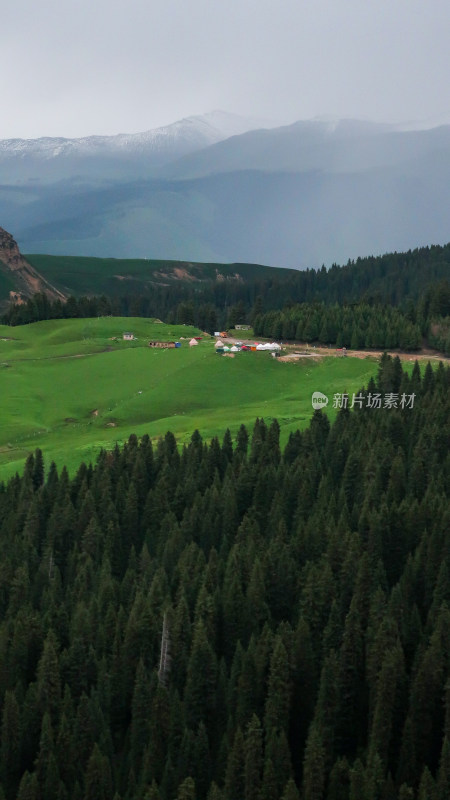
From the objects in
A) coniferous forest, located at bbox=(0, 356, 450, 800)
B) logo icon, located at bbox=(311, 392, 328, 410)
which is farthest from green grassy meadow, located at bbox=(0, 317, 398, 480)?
coniferous forest, located at bbox=(0, 356, 450, 800)

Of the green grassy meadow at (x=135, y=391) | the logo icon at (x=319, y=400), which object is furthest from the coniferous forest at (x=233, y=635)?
the logo icon at (x=319, y=400)

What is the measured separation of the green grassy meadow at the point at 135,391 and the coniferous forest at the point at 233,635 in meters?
18.8

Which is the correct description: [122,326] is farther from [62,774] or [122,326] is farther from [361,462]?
[62,774]

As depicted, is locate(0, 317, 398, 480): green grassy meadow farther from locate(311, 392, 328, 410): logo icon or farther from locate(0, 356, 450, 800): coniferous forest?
locate(0, 356, 450, 800): coniferous forest

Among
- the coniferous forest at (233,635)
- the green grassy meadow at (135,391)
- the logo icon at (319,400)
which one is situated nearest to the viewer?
the coniferous forest at (233,635)

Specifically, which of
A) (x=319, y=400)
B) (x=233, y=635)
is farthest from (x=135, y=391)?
(x=233, y=635)

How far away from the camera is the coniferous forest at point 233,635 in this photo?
169 ft

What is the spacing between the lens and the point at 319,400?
119 meters

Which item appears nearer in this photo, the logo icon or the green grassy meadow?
the green grassy meadow

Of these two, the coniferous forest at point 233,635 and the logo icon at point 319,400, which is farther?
the logo icon at point 319,400

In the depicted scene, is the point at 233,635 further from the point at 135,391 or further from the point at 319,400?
the point at 135,391

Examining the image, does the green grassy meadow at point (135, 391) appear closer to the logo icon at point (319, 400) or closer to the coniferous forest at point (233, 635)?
the logo icon at point (319, 400)

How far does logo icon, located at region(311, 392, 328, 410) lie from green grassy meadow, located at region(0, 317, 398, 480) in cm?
84

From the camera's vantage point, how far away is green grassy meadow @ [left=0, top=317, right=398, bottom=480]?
11362 centimetres
